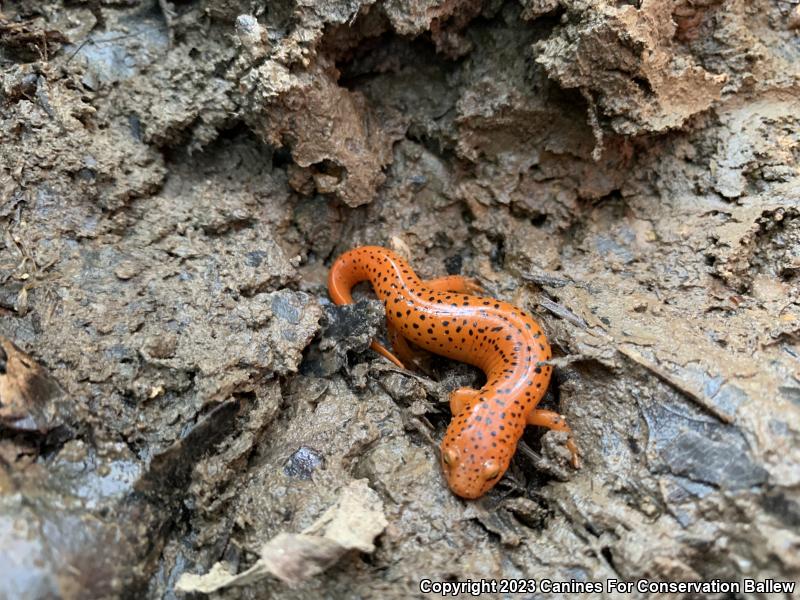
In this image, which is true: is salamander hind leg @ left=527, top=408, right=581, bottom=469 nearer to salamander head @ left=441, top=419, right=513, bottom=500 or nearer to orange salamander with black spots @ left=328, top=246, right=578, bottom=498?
orange salamander with black spots @ left=328, top=246, right=578, bottom=498

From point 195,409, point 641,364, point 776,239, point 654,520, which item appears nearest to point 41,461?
point 195,409

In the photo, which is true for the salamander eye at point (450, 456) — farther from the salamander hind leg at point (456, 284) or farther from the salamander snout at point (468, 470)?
the salamander hind leg at point (456, 284)

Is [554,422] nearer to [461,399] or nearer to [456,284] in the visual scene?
[461,399]

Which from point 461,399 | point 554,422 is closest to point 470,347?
point 461,399

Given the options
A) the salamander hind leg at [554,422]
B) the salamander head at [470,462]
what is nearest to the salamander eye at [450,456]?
the salamander head at [470,462]

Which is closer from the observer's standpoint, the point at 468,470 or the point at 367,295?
the point at 468,470

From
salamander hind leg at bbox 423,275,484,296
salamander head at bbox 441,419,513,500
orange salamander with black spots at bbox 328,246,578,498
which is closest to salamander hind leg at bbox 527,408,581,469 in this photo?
orange salamander with black spots at bbox 328,246,578,498
